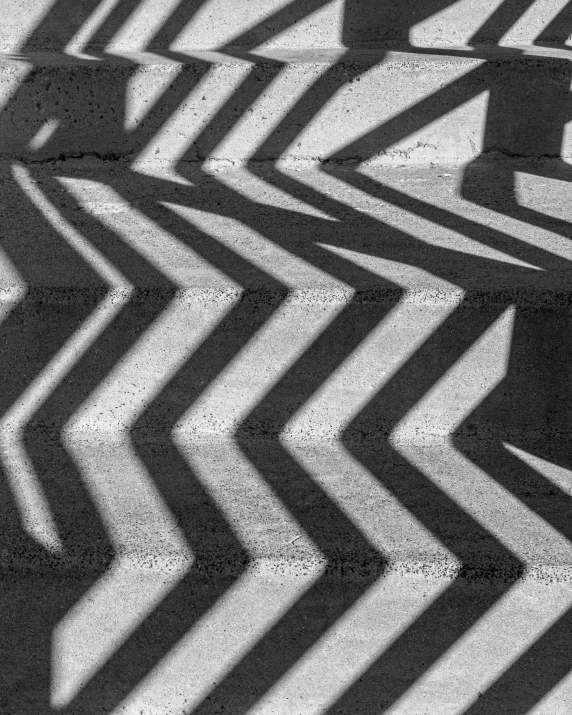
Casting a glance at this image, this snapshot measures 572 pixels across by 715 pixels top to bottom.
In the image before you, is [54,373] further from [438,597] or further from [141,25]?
[141,25]

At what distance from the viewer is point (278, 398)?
5.47 feet

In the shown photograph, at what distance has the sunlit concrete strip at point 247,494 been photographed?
1312mm

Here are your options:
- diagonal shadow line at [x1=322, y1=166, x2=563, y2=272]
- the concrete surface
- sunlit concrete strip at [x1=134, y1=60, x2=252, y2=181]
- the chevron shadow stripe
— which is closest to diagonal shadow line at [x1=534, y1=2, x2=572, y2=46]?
the chevron shadow stripe

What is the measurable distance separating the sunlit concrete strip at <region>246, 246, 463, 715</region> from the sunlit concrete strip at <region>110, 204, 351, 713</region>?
0.10m

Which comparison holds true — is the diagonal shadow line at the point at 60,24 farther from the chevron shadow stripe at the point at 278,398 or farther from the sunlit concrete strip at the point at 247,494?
the sunlit concrete strip at the point at 247,494

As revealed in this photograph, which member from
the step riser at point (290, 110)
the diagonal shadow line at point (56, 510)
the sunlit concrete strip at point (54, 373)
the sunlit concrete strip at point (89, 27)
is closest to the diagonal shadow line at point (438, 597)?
the diagonal shadow line at point (56, 510)


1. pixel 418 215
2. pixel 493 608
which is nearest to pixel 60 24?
pixel 418 215

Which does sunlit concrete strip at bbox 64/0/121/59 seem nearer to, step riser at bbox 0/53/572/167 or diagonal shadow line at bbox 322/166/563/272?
step riser at bbox 0/53/572/167

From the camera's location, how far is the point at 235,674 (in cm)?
136

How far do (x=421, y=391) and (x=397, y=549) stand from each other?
1.40 feet

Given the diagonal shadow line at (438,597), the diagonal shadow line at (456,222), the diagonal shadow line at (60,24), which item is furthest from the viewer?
the diagonal shadow line at (60,24)

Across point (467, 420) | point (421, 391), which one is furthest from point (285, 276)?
point (467, 420)

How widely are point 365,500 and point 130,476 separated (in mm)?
447

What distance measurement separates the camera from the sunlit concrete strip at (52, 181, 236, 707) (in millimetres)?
1319
